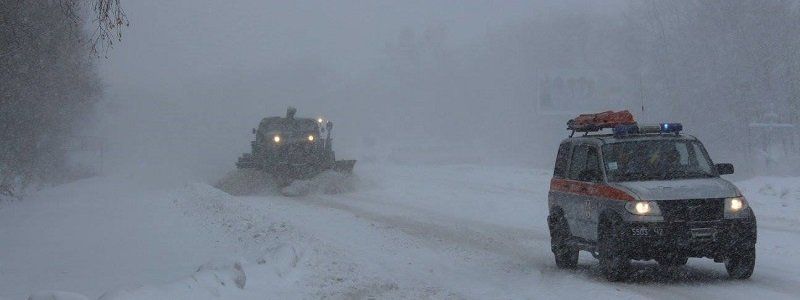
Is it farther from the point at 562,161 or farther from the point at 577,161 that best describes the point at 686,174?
the point at 562,161

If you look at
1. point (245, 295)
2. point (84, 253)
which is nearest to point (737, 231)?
point (245, 295)

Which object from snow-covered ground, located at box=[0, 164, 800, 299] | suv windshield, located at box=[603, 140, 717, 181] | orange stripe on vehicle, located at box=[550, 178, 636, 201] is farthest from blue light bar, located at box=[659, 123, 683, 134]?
snow-covered ground, located at box=[0, 164, 800, 299]

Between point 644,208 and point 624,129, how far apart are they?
1471mm

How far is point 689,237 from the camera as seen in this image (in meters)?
9.35

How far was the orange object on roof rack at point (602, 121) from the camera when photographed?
1107 cm

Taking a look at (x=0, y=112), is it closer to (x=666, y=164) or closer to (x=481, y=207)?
(x=481, y=207)

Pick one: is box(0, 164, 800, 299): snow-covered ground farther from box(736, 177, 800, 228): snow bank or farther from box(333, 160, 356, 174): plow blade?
box(333, 160, 356, 174): plow blade

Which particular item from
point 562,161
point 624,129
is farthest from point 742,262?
point 562,161

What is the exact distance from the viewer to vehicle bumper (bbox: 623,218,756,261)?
30.7ft

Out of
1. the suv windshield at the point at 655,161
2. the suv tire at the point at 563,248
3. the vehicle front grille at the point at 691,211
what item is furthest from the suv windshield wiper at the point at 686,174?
the suv tire at the point at 563,248

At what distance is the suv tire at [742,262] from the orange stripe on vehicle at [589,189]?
1.32 meters

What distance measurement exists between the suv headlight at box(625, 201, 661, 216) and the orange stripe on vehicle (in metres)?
0.08

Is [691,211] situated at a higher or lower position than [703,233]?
higher

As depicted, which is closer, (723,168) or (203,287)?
(203,287)
